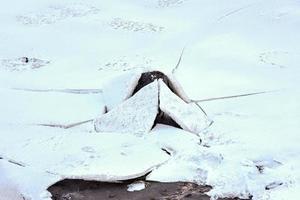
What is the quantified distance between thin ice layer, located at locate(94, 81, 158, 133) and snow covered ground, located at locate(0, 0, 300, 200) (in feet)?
0.28

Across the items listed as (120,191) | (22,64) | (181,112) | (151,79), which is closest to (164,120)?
(181,112)

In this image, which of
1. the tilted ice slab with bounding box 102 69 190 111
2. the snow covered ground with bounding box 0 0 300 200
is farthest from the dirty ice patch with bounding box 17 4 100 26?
the tilted ice slab with bounding box 102 69 190 111

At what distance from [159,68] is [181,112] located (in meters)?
0.90

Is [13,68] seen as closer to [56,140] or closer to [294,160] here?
[56,140]

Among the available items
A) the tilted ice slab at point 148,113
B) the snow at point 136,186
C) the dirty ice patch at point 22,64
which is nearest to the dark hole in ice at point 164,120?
the tilted ice slab at point 148,113

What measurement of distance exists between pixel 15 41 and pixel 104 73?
4.94ft

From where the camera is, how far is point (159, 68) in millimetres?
4684

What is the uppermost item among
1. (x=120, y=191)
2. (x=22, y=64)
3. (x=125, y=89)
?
(x=125, y=89)

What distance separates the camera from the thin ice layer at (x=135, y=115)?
3.78 metres

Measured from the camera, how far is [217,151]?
137 inches

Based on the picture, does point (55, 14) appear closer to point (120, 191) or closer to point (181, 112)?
point (181, 112)

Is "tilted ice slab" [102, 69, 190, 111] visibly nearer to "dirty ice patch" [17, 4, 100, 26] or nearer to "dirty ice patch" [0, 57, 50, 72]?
"dirty ice patch" [0, 57, 50, 72]

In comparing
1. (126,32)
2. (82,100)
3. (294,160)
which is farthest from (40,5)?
(294,160)

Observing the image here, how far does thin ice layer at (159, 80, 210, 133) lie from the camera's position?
381 cm
